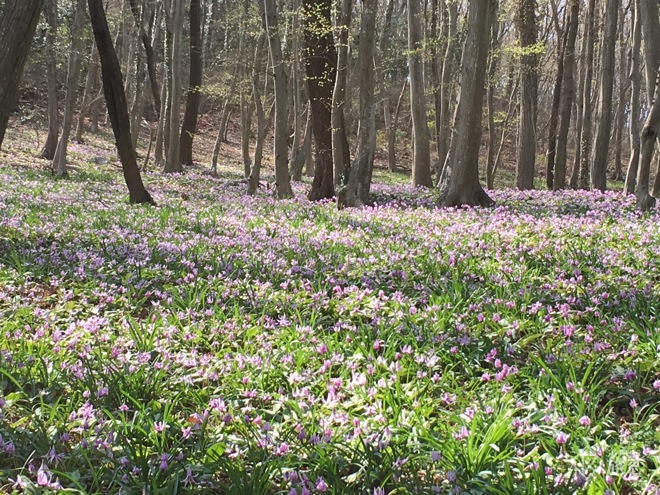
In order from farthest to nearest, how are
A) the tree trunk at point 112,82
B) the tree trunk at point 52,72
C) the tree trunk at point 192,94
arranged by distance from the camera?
1. the tree trunk at point 192,94
2. the tree trunk at point 52,72
3. the tree trunk at point 112,82

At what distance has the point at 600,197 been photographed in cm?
1152

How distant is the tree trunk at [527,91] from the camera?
15.2 metres

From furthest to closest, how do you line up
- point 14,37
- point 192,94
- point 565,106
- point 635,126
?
Answer: 1. point 192,94
2. point 565,106
3. point 635,126
4. point 14,37

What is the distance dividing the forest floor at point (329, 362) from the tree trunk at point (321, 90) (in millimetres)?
5760

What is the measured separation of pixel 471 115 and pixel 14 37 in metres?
7.62

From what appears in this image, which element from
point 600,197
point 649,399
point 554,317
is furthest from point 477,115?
point 649,399

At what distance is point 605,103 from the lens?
Result: 13578 mm

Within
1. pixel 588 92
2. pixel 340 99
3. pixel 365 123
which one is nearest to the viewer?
pixel 365 123

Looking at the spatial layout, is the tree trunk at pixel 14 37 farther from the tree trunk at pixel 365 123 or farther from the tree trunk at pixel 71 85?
the tree trunk at pixel 71 85

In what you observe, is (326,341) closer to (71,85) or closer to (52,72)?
(71,85)

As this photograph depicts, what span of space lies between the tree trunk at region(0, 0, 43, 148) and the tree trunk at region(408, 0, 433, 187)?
35.1 ft

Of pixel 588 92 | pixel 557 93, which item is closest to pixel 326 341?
pixel 588 92

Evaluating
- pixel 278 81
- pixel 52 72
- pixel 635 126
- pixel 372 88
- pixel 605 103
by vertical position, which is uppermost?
pixel 52 72

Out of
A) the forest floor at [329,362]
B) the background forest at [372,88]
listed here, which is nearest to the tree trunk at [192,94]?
the background forest at [372,88]
